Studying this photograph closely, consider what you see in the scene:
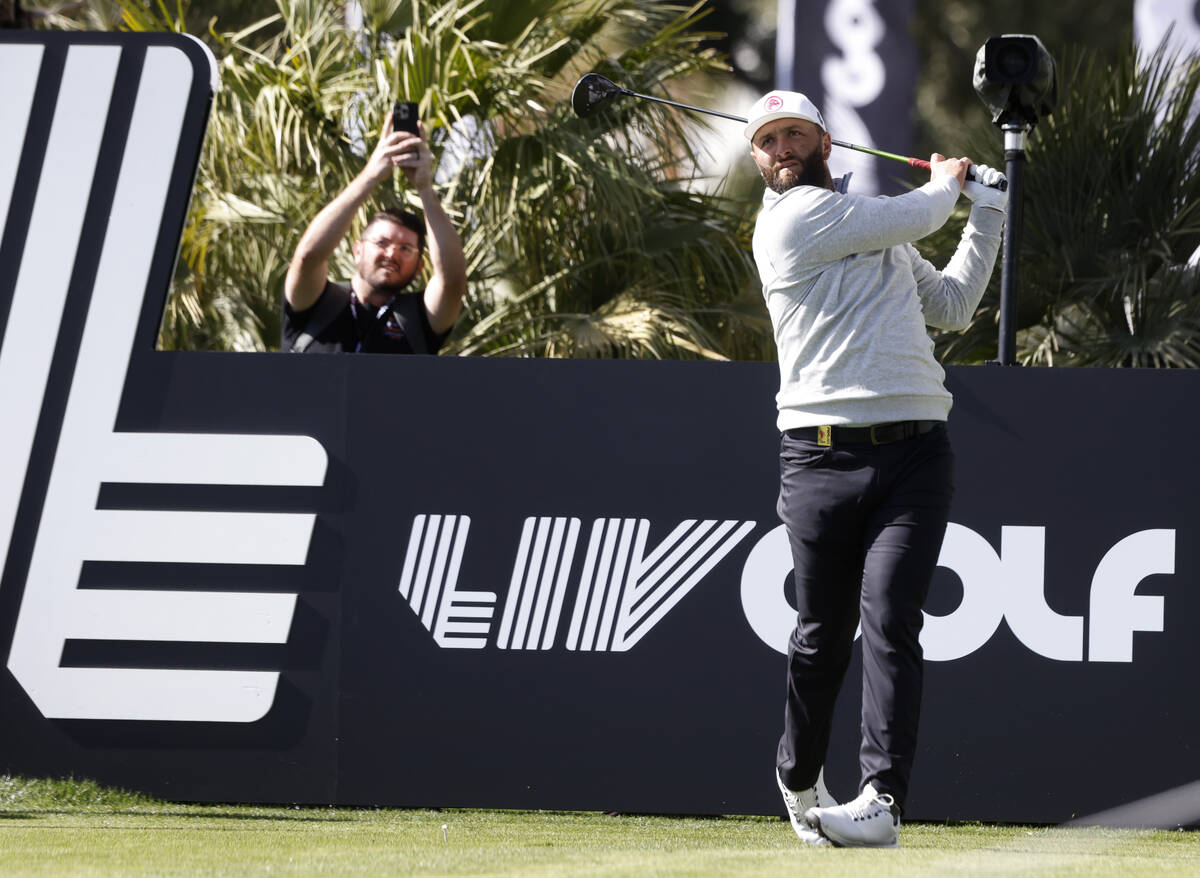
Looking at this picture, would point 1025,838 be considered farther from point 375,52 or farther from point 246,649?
point 375,52

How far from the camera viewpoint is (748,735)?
434 centimetres

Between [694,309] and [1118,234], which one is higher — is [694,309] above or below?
below

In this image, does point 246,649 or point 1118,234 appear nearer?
point 246,649

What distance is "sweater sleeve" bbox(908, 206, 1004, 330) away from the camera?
3627mm

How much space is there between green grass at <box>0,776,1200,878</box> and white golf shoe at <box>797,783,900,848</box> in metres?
0.05

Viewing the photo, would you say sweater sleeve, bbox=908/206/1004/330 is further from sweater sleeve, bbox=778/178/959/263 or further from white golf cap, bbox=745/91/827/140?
white golf cap, bbox=745/91/827/140

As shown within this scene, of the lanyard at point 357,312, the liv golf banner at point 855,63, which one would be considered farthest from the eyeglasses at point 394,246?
the liv golf banner at point 855,63

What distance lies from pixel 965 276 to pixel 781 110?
0.63 metres

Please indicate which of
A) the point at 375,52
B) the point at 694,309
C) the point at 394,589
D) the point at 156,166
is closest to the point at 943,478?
the point at 394,589

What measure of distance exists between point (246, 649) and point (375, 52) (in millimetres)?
4123

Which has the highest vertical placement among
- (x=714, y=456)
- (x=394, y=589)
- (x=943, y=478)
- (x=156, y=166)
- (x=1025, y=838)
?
(x=156, y=166)

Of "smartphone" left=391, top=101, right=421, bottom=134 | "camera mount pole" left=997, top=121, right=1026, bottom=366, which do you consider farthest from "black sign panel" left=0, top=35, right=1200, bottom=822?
"smartphone" left=391, top=101, right=421, bottom=134

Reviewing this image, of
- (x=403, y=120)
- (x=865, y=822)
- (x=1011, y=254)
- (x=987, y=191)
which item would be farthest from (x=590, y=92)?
(x=865, y=822)

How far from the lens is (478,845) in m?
3.49
